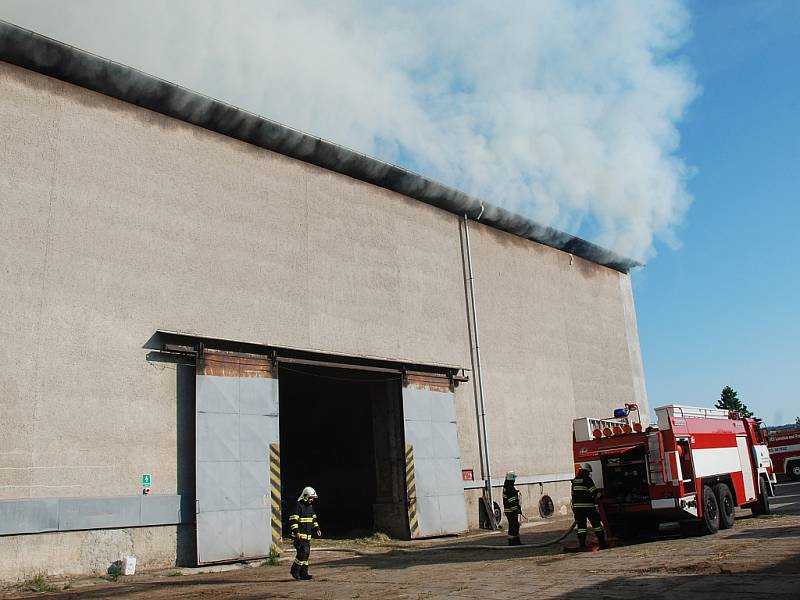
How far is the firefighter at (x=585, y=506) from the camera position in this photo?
41.3 feet

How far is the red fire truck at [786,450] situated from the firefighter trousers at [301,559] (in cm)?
2664

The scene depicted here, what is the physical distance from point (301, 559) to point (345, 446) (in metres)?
11.5

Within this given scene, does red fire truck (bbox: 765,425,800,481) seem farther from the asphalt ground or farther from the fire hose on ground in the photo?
the fire hose on ground

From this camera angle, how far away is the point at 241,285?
16.2 metres

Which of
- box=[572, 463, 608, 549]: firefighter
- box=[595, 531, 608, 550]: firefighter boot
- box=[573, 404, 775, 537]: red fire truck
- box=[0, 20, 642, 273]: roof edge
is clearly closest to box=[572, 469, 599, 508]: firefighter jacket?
box=[572, 463, 608, 549]: firefighter

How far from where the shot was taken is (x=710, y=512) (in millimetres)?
13156

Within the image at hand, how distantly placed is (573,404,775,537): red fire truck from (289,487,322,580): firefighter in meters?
5.35

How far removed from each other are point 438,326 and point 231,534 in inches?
342

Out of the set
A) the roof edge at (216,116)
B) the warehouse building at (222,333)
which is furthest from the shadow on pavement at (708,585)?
the roof edge at (216,116)

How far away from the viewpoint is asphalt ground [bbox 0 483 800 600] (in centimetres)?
798

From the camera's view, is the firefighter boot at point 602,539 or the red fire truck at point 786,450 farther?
the red fire truck at point 786,450

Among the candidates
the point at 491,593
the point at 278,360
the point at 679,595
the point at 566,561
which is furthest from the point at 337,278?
the point at 679,595

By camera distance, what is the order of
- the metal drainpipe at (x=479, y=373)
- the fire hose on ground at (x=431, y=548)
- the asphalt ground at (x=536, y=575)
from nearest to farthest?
1. the asphalt ground at (x=536, y=575)
2. the fire hose on ground at (x=431, y=548)
3. the metal drainpipe at (x=479, y=373)

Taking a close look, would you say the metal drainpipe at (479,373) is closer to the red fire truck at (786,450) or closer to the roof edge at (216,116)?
the roof edge at (216,116)
